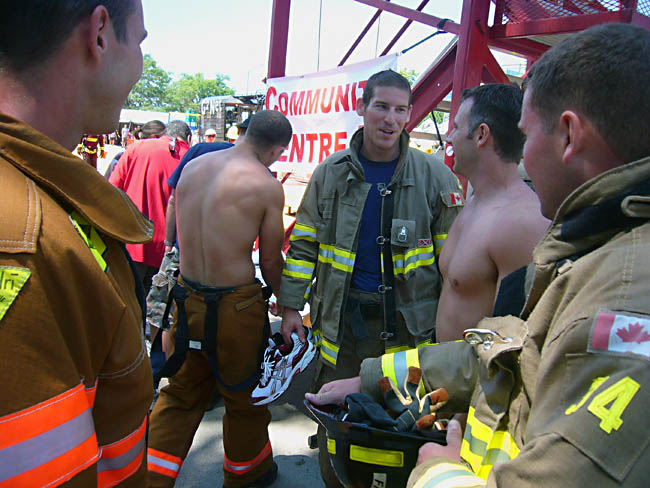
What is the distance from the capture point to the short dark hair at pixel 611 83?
2.90 ft

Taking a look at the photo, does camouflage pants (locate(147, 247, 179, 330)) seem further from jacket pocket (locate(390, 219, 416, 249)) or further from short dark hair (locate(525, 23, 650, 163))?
short dark hair (locate(525, 23, 650, 163))

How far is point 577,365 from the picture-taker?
723mm

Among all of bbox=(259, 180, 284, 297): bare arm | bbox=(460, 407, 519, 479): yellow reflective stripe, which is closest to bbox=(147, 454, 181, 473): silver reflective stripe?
bbox=(259, 180, 284, 297): bare arm

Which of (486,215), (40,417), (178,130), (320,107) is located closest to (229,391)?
(486,215)

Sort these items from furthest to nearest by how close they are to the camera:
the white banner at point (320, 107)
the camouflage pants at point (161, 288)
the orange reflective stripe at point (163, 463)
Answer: the white banner at point (320, 107)
the camouflage pants at point (161, 288)
the orange reflective stripe at point (163, 463)

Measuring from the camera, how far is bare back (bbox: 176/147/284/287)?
2.66 meters

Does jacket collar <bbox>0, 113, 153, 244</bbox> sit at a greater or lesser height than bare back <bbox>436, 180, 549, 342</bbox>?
greater

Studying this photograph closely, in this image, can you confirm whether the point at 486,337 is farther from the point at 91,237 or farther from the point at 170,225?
the point at 170,225

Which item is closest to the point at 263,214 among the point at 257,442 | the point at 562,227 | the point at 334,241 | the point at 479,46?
the point at 334,241

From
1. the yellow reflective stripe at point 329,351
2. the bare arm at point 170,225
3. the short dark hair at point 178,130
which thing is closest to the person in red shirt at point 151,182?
the bare arm at point 170,225

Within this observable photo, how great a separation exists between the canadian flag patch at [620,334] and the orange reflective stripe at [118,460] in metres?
1.00

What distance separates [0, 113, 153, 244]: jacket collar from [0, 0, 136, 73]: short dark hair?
133mm

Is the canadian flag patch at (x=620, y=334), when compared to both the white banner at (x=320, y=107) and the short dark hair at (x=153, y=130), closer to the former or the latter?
the white banner at (x=320, y=107)

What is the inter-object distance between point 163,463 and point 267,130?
214cm
